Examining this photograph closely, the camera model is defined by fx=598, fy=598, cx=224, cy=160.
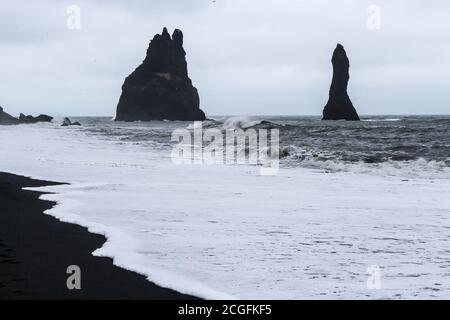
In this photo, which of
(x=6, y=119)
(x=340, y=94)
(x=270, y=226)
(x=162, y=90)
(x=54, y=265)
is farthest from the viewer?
(x=162, y=90)

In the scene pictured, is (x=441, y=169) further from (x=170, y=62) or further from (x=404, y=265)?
(x=170, y=62)

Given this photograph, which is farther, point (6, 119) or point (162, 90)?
point (162, 90)

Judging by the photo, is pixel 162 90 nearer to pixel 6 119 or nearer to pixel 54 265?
pixel 6 119

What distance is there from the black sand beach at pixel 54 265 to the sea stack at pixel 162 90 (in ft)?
429

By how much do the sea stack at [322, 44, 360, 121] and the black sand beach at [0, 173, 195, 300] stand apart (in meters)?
104

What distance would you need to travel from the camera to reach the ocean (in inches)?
202

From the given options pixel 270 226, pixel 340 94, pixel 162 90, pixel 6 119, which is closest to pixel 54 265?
pixel 270 226

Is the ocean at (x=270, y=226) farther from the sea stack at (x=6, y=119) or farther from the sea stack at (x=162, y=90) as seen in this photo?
the sea stack at (x=162, y=90)

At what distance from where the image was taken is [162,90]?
141000 mm

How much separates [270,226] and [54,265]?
10.6ft

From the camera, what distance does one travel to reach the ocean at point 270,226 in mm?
5125
